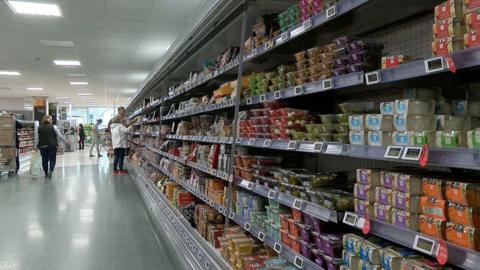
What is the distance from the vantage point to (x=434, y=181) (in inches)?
50.2

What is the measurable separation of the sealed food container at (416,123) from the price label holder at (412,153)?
0.31ft

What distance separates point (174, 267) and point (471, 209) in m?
3.04

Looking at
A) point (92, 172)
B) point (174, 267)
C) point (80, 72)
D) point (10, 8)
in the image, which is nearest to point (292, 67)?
point (174, 267)

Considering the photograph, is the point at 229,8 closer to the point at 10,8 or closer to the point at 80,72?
the point at 10,8

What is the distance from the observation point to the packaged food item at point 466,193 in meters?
1.15

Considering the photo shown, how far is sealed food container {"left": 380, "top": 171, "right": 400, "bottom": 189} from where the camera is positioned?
143 centimetres

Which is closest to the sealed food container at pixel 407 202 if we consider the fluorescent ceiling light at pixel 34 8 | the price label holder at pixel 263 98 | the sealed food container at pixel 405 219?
the sealed food container at pixel 405 219

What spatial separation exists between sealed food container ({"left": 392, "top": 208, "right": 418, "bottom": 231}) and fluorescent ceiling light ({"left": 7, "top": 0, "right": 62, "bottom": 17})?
6.67 metres

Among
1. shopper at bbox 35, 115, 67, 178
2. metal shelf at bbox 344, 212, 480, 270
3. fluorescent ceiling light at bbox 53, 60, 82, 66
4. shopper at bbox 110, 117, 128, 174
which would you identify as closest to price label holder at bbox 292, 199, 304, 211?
metal shelf at bbox 344, 212, 480, 270

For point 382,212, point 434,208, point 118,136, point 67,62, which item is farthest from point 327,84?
point 67,62

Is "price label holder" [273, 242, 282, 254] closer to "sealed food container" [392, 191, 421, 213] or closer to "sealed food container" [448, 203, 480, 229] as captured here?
"sealed food container" [392, 191, 421, 213]

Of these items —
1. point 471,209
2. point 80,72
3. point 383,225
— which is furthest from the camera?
point 80,72

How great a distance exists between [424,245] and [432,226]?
2.7 inches

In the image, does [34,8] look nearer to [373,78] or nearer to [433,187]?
[373,78]
